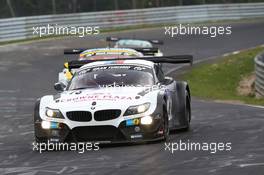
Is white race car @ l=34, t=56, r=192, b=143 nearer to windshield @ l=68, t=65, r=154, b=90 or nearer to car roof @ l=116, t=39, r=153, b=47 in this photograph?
windshield @ l=68, t=65, r=154, b=90

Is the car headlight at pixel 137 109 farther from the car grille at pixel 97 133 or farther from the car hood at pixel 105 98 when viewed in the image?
the car grille at pixel 97 133

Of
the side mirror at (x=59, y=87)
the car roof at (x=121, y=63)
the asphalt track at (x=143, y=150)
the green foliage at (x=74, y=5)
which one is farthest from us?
the green foliage at (x=74, y=5)

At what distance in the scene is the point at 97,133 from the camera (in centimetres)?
1080

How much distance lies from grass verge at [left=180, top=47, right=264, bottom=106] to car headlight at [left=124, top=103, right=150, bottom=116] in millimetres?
12999

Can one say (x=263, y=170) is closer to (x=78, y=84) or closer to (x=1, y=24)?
(x=78, y=84)

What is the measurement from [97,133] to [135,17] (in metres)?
34.1

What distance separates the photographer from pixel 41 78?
89.6 ft

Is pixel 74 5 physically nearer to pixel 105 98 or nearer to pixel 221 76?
pixel 221 76

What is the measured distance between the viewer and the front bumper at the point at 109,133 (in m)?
10.8

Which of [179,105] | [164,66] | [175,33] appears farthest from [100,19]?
[179,105]

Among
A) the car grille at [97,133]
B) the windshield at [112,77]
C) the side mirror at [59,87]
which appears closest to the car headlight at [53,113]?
the car grille at [97,133]

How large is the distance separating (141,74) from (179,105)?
3.60ft

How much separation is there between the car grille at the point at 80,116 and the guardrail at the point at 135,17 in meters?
25.9

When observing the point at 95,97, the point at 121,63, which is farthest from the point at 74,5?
the point at 95,97
